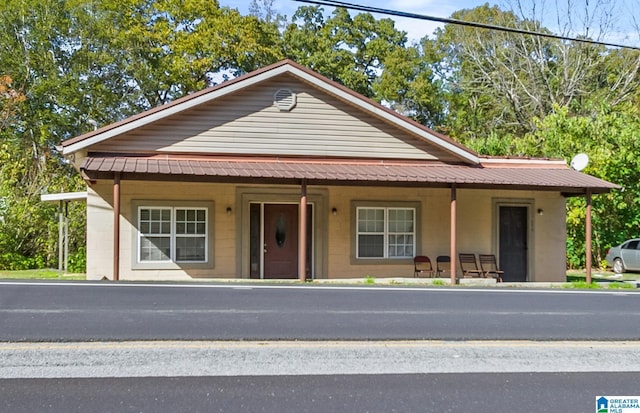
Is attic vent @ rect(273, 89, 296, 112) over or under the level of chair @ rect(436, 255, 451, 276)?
over

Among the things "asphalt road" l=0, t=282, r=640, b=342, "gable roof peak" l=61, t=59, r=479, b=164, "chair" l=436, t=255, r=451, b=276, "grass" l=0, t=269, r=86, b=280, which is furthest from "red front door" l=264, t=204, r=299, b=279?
"asphalt road" l=0, t=282, r=640, b=342

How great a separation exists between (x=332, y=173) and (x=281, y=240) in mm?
2661

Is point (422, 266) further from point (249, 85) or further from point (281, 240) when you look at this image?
point (249, 85)

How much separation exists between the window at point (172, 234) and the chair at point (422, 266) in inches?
219

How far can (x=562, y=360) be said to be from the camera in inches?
267

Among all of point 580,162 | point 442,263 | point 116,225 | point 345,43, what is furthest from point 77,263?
point 345,43

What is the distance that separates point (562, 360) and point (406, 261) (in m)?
11.1

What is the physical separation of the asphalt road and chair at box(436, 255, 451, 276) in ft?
18.9

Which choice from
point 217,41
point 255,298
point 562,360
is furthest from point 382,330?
point 217,41

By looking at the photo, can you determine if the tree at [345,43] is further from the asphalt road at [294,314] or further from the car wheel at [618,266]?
the asphalt road at [294,314]

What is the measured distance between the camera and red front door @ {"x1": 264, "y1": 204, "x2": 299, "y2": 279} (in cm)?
1747

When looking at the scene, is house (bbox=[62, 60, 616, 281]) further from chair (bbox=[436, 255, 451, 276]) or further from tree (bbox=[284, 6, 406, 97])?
tree (bbox=[284, 6, 406, 97])

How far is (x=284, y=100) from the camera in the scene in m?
17.2

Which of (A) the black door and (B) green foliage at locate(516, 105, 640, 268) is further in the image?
(B) green foliage at locate(516, 105, 640, 268)
